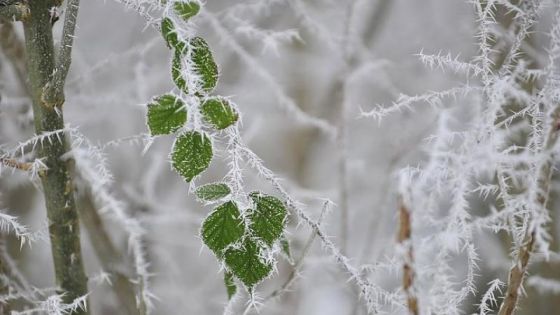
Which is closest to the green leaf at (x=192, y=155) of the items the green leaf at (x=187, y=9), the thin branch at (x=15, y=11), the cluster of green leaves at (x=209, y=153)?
the cluster of green leaves at (x=209, y=153)

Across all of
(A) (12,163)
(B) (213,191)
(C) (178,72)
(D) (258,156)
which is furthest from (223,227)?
(D) (258,156)

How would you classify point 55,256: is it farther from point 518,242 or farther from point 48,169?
point 518,242

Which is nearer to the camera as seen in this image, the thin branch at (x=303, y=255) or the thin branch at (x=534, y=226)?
the thin branch at (x=534, y=226)

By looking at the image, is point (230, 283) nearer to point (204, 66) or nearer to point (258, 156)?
point (204, 66)

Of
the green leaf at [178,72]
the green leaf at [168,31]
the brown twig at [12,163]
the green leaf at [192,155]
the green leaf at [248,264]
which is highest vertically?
the green leaf at [168,31]

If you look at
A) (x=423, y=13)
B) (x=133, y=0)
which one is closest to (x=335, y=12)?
(x=423, y=13)

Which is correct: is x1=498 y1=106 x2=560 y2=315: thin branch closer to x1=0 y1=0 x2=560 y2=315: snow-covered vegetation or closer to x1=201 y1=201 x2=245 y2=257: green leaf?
x1=0 y1=0 x2=560 y2=315: snow-covered vegetation

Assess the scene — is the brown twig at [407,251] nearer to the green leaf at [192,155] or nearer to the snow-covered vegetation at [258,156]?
the snow-covered vegetation at [258,156]
